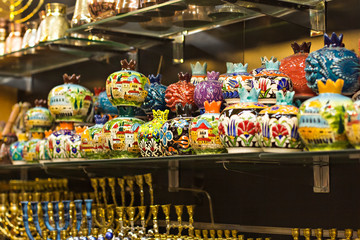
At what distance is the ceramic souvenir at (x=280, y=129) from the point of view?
186 cm

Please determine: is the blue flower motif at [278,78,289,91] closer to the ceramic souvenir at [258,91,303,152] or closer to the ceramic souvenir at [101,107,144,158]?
the ceramic souvenir at [258,91,303,152]

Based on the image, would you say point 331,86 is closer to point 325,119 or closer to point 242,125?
point 325,119

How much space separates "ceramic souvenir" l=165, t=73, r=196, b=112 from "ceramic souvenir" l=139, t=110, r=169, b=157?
0.15ft

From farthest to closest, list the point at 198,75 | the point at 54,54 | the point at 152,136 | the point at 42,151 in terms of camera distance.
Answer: the point at 54,54 < the point at 42,151 < the point at 198,75 < the point at 152,136

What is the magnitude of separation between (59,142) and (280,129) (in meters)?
1.41

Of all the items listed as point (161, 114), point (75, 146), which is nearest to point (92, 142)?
point (75, 146)

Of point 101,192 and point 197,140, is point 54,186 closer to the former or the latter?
point 101,192

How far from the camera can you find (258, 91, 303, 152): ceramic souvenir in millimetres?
1863

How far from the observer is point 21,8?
4234 millimetres

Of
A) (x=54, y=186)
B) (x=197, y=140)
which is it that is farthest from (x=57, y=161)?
(x=197, y=140)

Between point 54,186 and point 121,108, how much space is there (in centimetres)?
120

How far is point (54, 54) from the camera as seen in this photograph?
3641 mm

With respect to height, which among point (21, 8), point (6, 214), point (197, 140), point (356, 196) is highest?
point (21, 8)

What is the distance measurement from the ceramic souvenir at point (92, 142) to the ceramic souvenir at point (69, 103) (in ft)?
0.96
